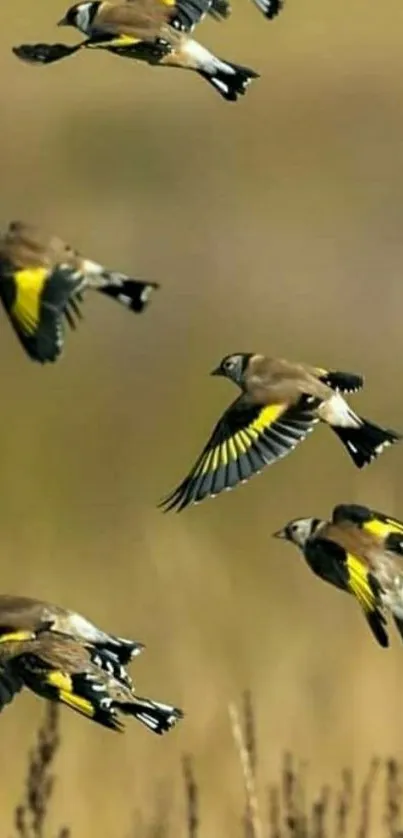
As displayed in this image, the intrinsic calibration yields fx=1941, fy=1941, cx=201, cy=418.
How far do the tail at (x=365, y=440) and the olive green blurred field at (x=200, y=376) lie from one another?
1 cm

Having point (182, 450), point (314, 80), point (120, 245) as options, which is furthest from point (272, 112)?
point (182, 450)

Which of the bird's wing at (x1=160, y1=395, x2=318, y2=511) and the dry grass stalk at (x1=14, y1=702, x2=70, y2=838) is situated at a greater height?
the bird's wing at (x1=160, y1=395, x2=318, y2=511)

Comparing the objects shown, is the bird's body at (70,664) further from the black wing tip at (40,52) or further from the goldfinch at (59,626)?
the black wing tip at (40,52)

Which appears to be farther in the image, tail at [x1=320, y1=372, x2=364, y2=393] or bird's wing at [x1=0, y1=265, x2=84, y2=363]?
tail at [x1=320, y1=372, x2=364, y2=393]

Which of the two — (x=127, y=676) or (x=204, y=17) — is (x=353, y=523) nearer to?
(x=127, y=676)

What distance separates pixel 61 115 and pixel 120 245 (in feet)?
0.42

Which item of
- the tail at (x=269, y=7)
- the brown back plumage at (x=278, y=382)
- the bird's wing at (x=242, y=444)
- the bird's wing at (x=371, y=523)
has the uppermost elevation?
the tail at (x=269, y=7)

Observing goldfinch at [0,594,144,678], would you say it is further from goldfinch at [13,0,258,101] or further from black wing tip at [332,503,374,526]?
goldfinch at [13,0,258,101]

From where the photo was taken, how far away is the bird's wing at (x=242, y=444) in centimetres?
172

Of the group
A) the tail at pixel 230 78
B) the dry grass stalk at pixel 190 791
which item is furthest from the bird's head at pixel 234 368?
the dry grass stalk at pixel 190 791

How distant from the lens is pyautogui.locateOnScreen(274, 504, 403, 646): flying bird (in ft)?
5.74

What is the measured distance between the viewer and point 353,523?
176cm

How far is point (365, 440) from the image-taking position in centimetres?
178

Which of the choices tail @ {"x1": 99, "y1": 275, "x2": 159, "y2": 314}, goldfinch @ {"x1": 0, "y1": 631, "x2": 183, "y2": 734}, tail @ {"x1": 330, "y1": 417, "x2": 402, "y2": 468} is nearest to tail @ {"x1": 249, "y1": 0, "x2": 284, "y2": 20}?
tail @ {"x1": 99, "y1": 275, "x2": 159, "y2": 314}
